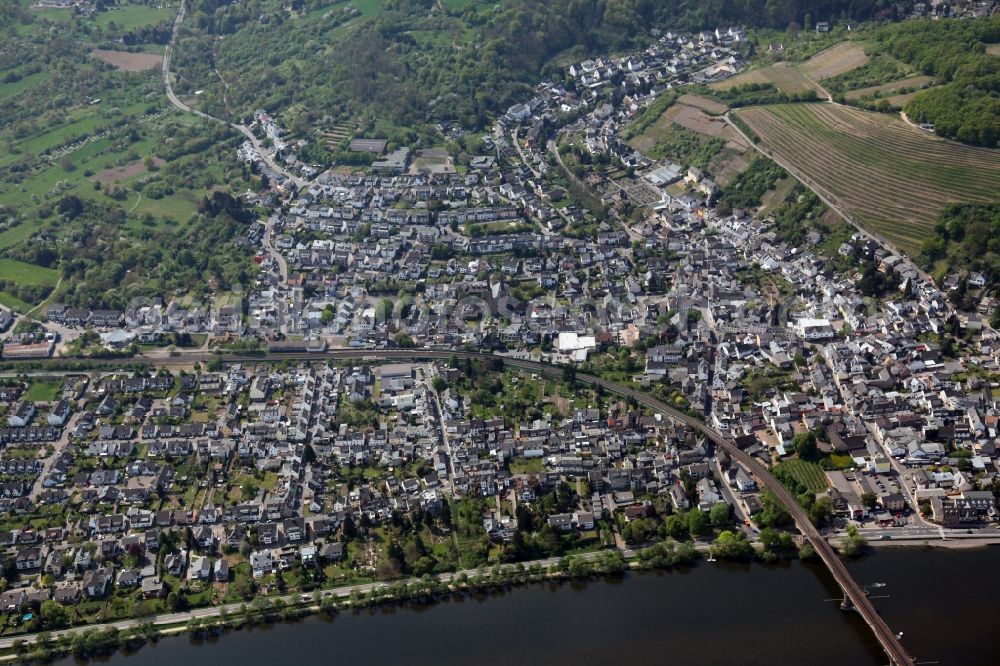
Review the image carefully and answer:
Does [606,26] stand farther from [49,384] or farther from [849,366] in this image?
[49,384]

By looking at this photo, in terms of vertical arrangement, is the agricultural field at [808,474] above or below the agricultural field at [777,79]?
below

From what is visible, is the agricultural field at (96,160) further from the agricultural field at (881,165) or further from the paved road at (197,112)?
the agricultural field at (881,165)

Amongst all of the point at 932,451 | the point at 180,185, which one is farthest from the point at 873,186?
the point at 180,185

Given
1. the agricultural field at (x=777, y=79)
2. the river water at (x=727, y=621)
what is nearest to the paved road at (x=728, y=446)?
the river water at (x=727, y=621)

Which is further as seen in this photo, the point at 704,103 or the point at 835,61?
the point at 835,61

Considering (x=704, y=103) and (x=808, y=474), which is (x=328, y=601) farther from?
(x=704, y=103)

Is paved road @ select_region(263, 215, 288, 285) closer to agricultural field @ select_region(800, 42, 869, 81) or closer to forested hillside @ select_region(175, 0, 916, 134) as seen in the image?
forested hillside @ select_region(175, 0, 916, 134)

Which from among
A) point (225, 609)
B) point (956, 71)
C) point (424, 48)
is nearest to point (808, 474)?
point (225, 609)
